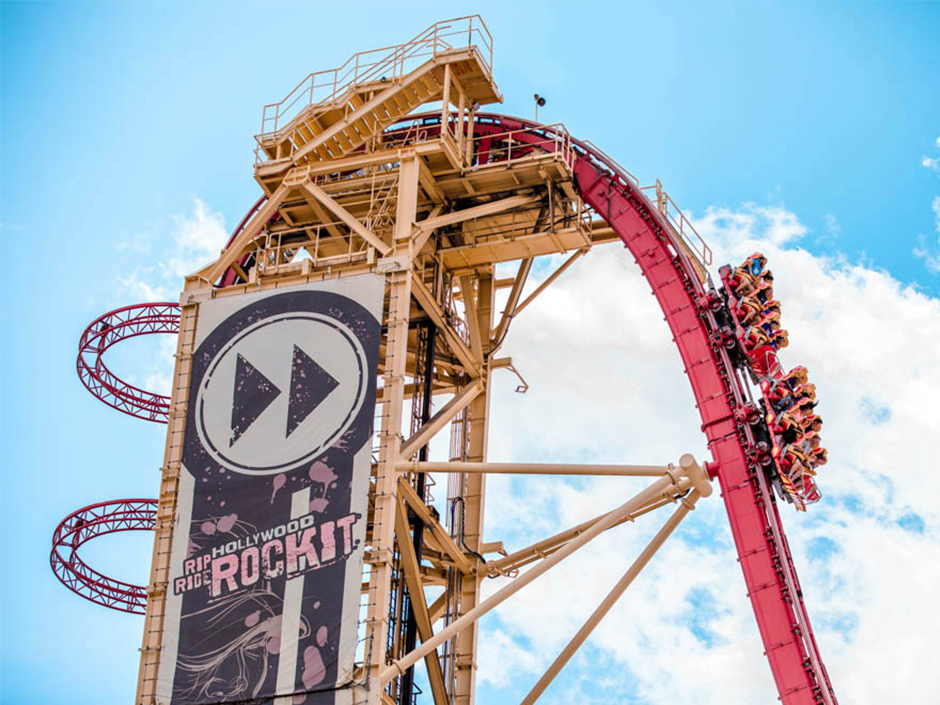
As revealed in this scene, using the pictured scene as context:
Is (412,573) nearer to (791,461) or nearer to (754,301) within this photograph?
(791,461)

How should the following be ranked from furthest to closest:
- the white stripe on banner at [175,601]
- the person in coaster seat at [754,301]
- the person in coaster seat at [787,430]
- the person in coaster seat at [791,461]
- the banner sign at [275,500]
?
the person in coaster seat at [754,301], the person in coaster seat at [787,430], the person in coaster seat at [791,461], the white stripe on banner at [175,601], the banner sign at [275,500]

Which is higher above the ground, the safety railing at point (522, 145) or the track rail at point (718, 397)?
the safety railing at point (522, 145)

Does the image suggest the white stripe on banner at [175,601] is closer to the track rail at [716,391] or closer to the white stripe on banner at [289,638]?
the white stripe on banner at [289,638]

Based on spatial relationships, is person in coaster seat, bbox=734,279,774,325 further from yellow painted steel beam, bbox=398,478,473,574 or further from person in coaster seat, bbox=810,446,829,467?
yellow painted steel beam, bbox=398,478,473,574

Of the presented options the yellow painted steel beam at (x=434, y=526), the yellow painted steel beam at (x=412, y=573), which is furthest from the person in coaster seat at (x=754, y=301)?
the yellow painted steel beam at (x=412, y=573)

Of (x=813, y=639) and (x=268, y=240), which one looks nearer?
(x=813, y=639)

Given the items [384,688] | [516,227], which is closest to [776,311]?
[516,227]

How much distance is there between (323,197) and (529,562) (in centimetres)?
1082

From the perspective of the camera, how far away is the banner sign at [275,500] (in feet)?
106

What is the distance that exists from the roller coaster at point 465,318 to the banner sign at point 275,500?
487 mm

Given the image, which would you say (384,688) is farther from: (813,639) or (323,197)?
(323,197)

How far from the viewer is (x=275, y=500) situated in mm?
34125

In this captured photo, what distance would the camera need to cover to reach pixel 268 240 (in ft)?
129

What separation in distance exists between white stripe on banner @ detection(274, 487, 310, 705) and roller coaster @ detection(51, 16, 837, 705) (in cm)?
170
